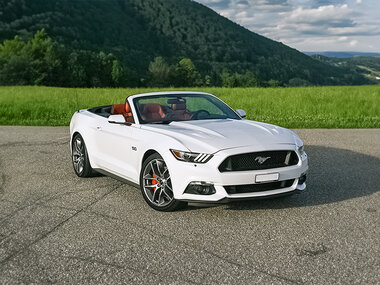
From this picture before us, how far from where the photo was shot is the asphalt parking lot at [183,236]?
12.7 ft

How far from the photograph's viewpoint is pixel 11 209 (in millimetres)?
5918

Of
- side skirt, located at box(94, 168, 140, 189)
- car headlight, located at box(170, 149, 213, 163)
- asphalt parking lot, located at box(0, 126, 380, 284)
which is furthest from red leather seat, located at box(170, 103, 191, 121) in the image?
car headlight, located at box(170, 149, 213, 163)

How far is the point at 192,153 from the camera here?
538cm

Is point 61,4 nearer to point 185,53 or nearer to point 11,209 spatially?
point 185,53

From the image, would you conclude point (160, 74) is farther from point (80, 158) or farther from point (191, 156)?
point (191, 156)

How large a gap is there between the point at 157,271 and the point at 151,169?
6.98 ft

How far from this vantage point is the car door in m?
6.38

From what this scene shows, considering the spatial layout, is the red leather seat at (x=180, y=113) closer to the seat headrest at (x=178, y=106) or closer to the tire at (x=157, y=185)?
the seat headrest at (x=178, y=106)

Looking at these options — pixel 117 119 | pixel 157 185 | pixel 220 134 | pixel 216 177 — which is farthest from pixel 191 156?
pixel 117 119

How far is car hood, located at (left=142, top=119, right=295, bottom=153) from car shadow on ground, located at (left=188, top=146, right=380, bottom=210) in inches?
27.1

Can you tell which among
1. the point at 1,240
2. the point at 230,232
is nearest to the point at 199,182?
the point at 230,232

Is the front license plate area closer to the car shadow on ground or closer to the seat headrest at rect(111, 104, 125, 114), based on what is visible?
the car shadow on ground

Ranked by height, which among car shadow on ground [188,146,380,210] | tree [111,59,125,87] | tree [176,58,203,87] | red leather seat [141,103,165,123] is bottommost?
tree [176,58,203,87]

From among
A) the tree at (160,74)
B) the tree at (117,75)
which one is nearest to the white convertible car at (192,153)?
the tree at (117,75)
